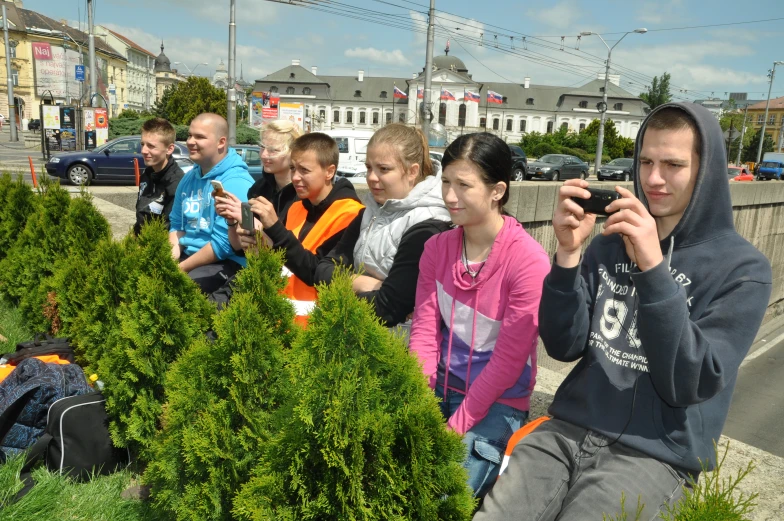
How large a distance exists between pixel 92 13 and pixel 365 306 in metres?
28.1

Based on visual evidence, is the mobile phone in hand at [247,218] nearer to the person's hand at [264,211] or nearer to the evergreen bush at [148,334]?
the person's hand at [264,211]

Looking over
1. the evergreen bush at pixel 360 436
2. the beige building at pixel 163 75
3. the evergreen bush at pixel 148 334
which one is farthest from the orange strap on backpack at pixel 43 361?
the beige building at pixel 163 75

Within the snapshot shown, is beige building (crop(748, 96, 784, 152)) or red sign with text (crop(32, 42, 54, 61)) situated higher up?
beige building (crop(748, 96, 784, 152))

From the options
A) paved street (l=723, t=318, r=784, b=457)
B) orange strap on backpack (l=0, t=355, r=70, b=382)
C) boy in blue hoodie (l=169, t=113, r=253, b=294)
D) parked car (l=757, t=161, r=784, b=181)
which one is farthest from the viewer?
parked car (l=757, t=161, r=784, b=181)

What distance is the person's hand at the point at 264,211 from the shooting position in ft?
9.82

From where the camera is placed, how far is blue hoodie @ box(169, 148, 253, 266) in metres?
4.03

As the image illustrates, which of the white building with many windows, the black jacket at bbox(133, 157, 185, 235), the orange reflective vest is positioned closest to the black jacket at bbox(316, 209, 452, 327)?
the orange reflective vest

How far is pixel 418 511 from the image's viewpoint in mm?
1535

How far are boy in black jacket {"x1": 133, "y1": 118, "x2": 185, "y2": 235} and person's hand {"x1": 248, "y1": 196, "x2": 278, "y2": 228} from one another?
99.7 inches

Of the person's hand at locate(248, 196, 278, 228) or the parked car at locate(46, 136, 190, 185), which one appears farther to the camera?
the parked car at locate(46, 136, 190, 185)

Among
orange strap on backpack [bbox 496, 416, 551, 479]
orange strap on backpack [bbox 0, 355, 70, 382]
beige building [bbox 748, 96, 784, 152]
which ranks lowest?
orange strap on backpack [bbox 0, 355, 70, 382]

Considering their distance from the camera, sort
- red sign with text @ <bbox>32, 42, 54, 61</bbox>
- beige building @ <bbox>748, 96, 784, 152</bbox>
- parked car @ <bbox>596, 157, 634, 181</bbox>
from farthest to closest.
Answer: beige building @ <bbox>748, 96, 784, 152</bbox> → red sign with text @ <bbox>32, 42, 54, 61</bbox> → parked car @ <bbox>596, 157, 634, 181</bbox>

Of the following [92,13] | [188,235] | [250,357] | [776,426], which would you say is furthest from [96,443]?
[92,13]

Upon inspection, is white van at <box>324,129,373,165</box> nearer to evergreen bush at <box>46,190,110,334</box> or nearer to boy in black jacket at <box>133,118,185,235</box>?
boy in black jacket at <box>133,118,185,235</box>
